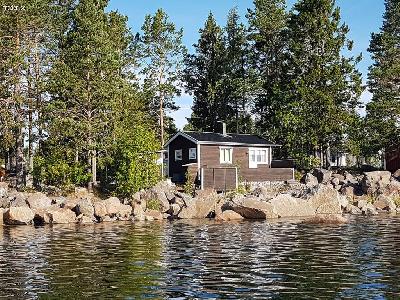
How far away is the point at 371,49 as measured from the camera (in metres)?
79.1

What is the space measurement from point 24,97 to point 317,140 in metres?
31.3

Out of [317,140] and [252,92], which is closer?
[317,140]

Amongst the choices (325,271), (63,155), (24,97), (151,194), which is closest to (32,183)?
(63,155)

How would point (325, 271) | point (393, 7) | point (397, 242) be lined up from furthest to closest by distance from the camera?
point (393, 7), point (397, 242), point (325, 271)

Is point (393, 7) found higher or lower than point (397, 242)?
higher

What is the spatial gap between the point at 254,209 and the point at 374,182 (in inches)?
660

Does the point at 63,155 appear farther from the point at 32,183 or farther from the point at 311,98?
the point at 311,98

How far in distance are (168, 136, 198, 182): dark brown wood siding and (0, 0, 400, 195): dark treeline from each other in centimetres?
230

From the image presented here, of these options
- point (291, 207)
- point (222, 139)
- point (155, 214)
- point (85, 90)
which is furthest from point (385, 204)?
point (85, 90)

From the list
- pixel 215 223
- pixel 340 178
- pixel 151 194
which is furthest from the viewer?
pixel 340 178

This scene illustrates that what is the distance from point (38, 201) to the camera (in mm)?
41094

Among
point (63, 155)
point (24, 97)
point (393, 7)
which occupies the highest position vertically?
point (393, 7)

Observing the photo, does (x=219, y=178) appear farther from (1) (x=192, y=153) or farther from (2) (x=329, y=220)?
(2) (x=329, y=220)

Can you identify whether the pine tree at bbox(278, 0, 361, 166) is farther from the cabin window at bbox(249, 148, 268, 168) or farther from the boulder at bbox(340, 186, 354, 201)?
the boulder at bbox(340, 186, 354, 201)
